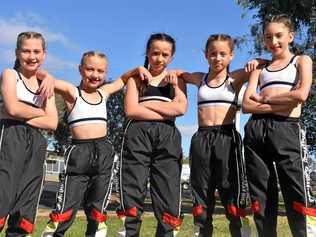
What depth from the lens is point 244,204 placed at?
5996 mm

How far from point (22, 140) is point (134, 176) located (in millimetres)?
1349

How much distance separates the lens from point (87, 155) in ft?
21.4

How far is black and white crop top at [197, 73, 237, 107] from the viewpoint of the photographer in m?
6.32

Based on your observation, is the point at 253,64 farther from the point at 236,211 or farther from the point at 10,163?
the point at 10,163

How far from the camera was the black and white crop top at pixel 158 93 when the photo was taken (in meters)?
6.57

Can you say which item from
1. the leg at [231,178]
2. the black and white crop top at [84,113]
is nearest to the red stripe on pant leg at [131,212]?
the leg at [231,178]

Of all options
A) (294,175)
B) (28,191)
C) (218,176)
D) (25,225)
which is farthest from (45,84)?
(294,175)

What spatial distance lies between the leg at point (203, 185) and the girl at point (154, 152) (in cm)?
23

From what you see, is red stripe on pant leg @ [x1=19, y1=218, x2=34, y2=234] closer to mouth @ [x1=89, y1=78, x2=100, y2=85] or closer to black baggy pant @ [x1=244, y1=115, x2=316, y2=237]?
mouth @ [x1=89, y1=78, x2=100, y2=85]

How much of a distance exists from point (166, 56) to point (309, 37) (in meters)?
11.9

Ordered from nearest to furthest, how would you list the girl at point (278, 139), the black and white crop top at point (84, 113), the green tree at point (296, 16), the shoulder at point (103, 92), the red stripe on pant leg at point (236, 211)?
the girl at point (278, 139) < the red stripe on pant leg at point (236, 211) < the black and white crop top at point (84, 113) < the shoulder at point (103, 92) < the green tree at point (296, 16)

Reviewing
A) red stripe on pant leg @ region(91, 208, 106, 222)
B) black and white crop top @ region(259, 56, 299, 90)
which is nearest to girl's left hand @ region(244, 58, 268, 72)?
black and white crop top @ region(259, 56, 299, 90)

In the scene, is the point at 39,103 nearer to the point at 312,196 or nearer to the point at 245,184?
the point at 245,184

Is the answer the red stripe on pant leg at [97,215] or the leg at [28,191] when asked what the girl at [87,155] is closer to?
the red stripe on pant leg at [97,215]
